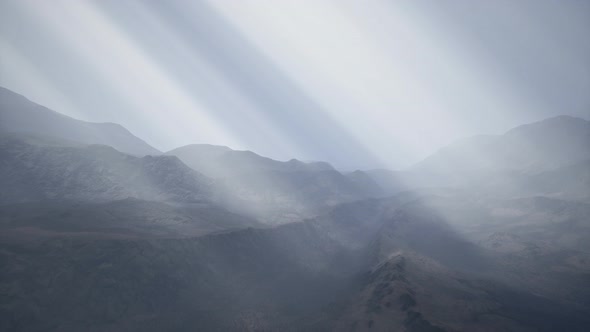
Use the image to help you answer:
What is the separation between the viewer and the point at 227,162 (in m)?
154

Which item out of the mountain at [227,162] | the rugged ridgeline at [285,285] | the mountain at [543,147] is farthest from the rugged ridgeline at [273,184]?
the mountain at [543,147]

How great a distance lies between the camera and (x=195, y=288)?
150ft

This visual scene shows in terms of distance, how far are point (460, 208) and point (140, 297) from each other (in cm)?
12646

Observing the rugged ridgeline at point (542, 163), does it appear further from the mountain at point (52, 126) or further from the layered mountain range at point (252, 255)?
the mountain at point (52, 126)

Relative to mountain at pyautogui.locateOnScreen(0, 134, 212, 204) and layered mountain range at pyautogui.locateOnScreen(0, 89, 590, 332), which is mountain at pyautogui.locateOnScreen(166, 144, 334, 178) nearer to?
layered mountain range at pyautogui.locateOnScreen(0, 89, 590, 332)

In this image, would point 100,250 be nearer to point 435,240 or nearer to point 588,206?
point 435,240

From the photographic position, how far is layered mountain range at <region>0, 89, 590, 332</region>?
35344 mm

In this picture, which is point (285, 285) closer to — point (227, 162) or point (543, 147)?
point (227, 162)

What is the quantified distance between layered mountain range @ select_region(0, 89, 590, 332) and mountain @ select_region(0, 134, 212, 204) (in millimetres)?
438

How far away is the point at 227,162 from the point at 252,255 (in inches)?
3954

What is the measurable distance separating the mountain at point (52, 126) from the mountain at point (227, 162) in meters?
35.4

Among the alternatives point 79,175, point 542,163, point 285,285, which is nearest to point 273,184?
point 79,175

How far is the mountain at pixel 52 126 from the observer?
113594mm

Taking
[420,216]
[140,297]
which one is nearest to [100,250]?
[140,297]
